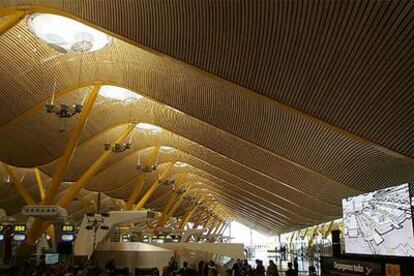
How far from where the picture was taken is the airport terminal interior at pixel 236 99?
1084 centimetres

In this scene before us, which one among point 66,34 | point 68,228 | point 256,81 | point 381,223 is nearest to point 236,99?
point 256,81

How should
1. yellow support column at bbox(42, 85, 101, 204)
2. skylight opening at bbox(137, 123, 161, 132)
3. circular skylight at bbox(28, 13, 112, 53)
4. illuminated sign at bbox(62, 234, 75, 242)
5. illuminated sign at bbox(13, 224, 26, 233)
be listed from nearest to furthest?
1. circular skylight at bbox(28, 13, 112, 53)
2. yellow support column at bbox(42, 85, 101, 204)
3. skylight opening at bbox(137, 123, 161, 132)
4. illuminated sign at bbox(62, 234, 75, 242)
5. illuminated sign at bbox(13, 224, 26, 233)

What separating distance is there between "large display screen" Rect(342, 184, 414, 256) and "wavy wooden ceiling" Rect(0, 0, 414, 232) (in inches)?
61.0

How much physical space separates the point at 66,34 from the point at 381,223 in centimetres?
1431

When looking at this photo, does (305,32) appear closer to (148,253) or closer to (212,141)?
(212,141)

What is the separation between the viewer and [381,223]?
15805mm

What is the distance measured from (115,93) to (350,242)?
592 inches

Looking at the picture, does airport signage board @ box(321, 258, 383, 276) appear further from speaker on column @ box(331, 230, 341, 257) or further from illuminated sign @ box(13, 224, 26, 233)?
illuminated sign @ box(13, 224, 26, 233)

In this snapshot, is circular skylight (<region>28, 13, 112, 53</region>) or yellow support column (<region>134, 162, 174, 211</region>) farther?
yellow support column (<region>134, 162, 174, 211</region>)

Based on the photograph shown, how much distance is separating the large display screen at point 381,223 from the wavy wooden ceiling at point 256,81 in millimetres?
1548

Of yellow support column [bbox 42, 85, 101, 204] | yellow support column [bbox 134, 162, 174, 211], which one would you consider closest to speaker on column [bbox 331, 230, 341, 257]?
yellow support column [bbox 42, 85, 101, 204]

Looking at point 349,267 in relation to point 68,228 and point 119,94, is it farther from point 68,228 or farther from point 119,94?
point 68,228

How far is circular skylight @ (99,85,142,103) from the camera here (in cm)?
2497

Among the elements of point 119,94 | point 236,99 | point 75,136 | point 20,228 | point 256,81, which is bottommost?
point 20,228
